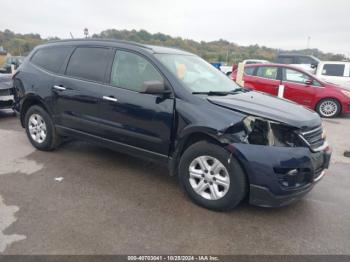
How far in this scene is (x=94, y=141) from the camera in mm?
4285

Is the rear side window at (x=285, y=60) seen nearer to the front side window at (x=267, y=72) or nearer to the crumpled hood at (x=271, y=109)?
the front side window at (x=267, y=72)

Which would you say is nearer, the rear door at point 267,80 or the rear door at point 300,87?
the rear door at point 300,87

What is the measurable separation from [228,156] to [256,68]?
7458 mm

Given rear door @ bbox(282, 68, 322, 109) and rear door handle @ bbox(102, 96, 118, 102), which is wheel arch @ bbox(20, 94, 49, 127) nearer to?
rear door handle @ bbox(102, 96, 118, 102)

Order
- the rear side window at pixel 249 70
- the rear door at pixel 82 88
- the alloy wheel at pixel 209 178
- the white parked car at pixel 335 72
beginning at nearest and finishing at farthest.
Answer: the alloy wheel at pixel 209 178
the rear door at pixel 82 88
the rear side window at pixel 249 70
the white parked car at pixel 335 72

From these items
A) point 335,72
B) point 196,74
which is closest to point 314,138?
point 196,74

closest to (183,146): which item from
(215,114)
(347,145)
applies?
(215,114)

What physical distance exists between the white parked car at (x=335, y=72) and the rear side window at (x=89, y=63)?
9.65m

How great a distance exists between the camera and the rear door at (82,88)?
161 inches

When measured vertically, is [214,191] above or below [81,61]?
below

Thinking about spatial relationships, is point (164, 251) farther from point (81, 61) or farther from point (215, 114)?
point (81, 61)

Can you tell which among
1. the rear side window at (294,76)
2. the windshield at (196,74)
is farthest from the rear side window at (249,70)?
the windshield at (196,74)

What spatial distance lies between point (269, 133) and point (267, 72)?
7167 millimetres

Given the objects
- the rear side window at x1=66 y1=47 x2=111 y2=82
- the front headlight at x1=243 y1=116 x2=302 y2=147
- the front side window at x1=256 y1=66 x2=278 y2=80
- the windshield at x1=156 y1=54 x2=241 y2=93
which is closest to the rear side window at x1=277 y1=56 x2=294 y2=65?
the front side window at x1=256 y1=66 x2=278 y2=80
